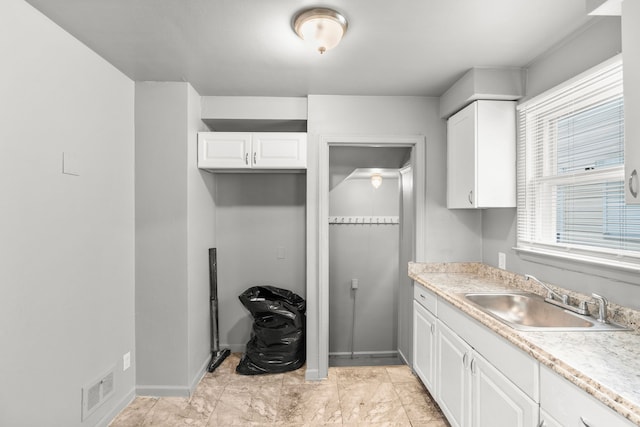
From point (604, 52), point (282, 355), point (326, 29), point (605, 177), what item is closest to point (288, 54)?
point (326, 29)

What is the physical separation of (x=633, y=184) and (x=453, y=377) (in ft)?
4.61

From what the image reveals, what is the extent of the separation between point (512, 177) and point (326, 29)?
1.67 m

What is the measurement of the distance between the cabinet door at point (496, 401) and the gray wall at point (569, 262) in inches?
28.1

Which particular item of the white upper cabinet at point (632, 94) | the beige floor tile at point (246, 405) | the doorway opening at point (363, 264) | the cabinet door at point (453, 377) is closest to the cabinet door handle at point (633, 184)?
the white upper cabinet at point (632, 94)

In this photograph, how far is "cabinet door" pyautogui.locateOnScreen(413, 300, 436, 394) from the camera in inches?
94.4

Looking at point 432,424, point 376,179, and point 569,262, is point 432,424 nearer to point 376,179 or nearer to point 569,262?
point 569,262

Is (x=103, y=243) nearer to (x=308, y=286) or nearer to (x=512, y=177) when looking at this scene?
(x=308, y=286)

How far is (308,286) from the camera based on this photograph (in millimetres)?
2928

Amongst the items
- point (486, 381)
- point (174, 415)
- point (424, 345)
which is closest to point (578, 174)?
point (486, 381)

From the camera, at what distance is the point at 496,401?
1.60 m

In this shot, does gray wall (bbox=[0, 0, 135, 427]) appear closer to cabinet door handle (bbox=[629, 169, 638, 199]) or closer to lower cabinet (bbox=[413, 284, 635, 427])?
lower cabinet (bbox=[413, 284, 635, 427])

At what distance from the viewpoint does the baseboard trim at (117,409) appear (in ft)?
7.32

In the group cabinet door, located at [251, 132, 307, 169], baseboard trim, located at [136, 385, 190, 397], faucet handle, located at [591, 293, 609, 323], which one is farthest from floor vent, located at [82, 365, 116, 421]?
faucet handle, located at [591, 293, 609, 323]

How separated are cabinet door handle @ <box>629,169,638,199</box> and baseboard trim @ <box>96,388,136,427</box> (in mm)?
3106
